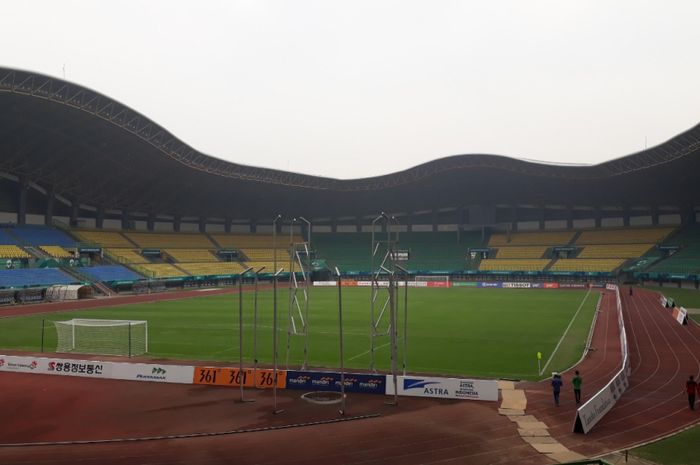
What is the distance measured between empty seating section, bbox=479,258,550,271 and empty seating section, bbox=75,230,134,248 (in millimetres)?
60856

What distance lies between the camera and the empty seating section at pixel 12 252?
63391mm

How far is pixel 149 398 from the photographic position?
20.7 m

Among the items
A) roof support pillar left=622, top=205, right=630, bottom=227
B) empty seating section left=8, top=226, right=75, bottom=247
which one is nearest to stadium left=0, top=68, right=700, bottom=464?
roof support pillar left=622, top=205, right=630, bottom=227

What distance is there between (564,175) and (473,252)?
2444 cm

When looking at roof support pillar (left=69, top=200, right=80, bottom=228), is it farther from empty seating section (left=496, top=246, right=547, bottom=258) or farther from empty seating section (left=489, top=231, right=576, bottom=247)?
empty seating section (left=489, top=231, right=576, bottom=247)

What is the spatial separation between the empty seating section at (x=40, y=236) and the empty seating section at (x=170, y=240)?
41.6 ft

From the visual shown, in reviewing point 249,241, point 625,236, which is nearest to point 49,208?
point 249,241

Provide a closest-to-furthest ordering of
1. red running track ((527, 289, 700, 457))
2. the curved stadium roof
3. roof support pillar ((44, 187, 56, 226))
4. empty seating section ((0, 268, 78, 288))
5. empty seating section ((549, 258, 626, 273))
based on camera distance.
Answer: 1. red running track ((527, 289, 700, 457))
2. empty seating section ((0, 268, 78, 288))
3. the curved stadium roof
4. roof support pillar ((44, 187, 56, 226))
5. empty seating section ((549, 258, 626, 273))

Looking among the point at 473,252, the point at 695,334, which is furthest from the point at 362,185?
the point at 695,334

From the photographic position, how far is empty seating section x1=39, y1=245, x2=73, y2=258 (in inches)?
2708

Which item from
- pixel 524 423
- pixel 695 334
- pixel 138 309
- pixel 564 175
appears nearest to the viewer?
pixel 524 423

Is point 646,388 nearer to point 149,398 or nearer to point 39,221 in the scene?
point 149,398

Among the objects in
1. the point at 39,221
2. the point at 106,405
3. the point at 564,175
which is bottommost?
the point at 106,405

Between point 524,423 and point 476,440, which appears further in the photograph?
point 524,423
